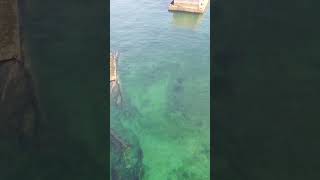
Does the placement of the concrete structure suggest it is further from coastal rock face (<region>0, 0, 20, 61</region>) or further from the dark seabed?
coastal rock face (<region>0, 0, 20, 61</region>)

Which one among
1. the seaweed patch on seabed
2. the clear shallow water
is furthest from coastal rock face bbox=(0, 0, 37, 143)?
the clear shallow water

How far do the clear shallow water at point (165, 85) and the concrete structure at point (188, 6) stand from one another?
25cm

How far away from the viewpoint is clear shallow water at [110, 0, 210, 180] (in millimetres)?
6953

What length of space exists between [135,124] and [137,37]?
3.46 metres

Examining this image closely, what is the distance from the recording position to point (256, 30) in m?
4.74

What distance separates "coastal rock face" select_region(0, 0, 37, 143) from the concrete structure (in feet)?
30.8

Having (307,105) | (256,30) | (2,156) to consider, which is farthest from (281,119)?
(2,156)

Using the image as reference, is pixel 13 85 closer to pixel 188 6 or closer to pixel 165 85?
pixel 165 85

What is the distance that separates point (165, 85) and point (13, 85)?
201 inches

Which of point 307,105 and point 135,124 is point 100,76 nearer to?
point 307,105

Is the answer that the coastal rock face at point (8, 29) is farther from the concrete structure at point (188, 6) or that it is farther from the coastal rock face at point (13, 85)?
the concrete structure at point (188, 6)

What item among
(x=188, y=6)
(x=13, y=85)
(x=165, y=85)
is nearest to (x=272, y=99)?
(x=13, y=85)

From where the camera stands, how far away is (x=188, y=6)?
13.5 metres

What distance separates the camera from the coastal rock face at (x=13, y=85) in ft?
12.8
